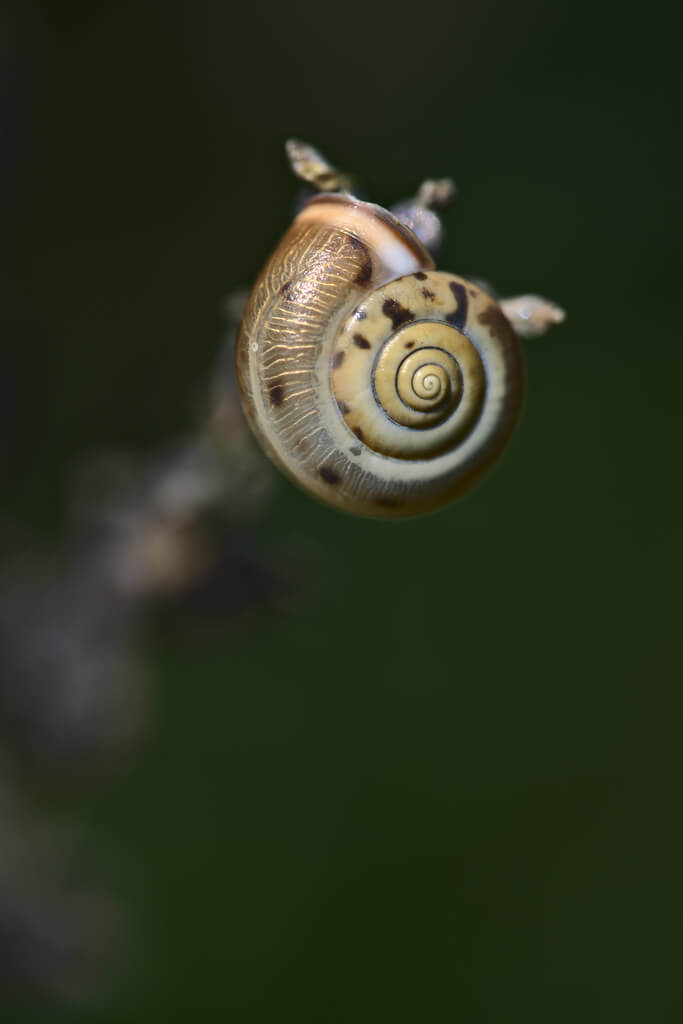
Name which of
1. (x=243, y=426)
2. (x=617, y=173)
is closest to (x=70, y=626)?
(x=243, y=426)

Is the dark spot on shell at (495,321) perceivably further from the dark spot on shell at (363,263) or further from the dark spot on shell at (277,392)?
the dark spot on shell at (277,392)

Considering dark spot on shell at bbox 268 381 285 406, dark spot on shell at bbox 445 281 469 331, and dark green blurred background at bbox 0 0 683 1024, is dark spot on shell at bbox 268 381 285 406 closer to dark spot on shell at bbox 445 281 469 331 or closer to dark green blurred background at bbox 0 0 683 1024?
dark spot on shell at bbox 445 281 469 331

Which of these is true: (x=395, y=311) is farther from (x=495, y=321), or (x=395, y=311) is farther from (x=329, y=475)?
(x=329, y=475)

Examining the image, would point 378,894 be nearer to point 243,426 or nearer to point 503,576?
point 503,576

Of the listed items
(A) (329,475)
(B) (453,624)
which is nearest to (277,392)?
(A) (329,475)

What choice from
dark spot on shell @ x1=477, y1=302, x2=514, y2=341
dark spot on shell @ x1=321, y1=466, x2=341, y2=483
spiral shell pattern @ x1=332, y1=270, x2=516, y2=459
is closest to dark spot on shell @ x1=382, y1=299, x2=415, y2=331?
spiral shell pattern @ x1=332, y1=270, x2=516, y2=459

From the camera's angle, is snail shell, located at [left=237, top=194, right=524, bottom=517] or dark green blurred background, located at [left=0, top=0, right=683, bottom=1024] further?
dark green blurred background, located at [left=0, top=0, right=683, bottom=1024]

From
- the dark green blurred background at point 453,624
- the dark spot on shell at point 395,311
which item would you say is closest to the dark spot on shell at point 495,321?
the dark spot on shell at point 395,311
